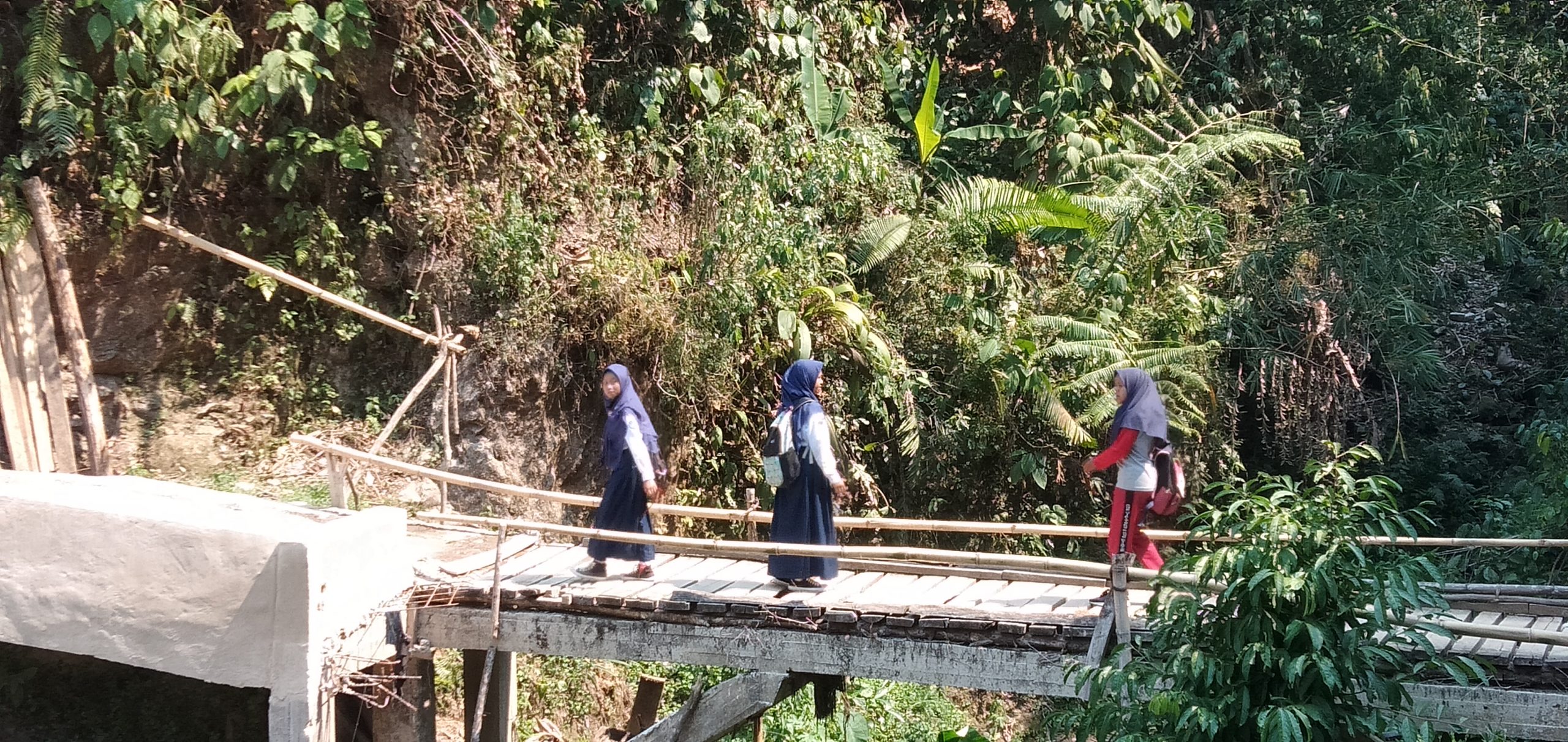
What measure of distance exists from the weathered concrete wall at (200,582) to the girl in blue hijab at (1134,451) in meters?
3.81

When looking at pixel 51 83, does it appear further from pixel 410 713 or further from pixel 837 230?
pixel 837 230

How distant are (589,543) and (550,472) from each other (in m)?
3.18

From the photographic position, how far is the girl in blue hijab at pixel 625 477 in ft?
21.7

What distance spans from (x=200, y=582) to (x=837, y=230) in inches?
256

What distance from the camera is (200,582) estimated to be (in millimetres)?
5863

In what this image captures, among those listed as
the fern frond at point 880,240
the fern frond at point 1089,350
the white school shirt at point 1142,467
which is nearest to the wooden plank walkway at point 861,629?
the white school shirt at point 1142,467

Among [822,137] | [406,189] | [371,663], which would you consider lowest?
[371,663]

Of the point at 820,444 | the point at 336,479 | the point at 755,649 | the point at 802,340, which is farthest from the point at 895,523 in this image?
the point at 336,479

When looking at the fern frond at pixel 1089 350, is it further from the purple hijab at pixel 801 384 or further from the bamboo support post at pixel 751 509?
the purple hijab at pixel 801 384

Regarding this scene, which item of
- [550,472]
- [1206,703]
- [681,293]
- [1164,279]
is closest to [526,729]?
[550,472]

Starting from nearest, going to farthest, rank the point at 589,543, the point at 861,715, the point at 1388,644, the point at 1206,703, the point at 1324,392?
the point at 1206,703
the point at 1388,644
the point at 589,543
the point at 861,715
the point at 1324,392

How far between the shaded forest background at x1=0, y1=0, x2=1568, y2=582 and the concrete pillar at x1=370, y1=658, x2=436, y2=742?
318cm

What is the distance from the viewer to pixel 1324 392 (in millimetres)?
10523

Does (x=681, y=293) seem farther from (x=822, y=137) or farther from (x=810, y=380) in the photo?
(x=810, y=380)
